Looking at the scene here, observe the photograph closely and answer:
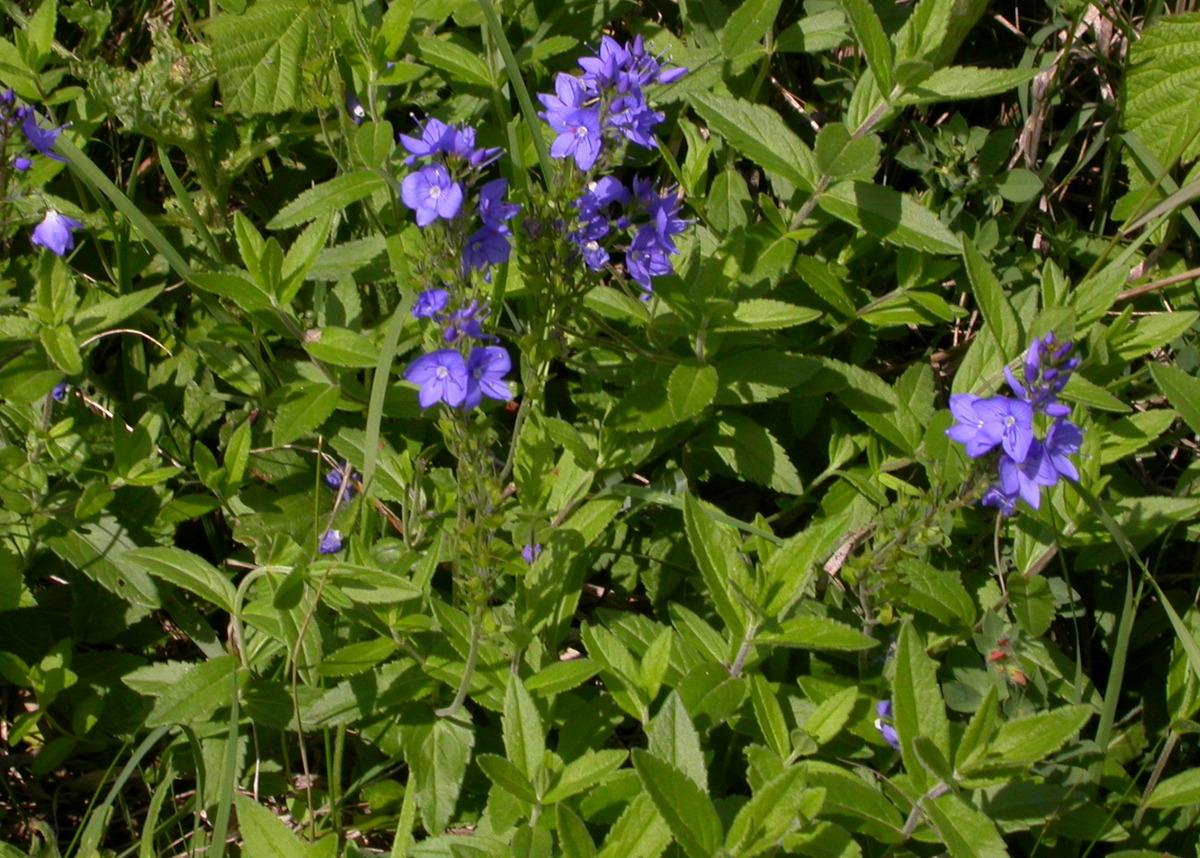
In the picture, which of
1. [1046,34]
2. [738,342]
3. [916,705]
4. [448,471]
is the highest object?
[1046,34]

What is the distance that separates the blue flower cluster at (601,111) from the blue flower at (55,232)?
1830 mm

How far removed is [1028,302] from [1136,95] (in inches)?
38.9

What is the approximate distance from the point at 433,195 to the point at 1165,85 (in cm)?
309

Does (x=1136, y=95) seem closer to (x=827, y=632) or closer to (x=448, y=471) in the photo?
(x=827, y=632)

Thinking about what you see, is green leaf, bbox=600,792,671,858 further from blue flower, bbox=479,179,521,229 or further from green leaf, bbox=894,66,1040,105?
green leaf, bbox=894,66,1040,105

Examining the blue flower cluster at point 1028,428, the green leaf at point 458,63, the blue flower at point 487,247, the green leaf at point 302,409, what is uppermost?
the green leaf at point 458,63

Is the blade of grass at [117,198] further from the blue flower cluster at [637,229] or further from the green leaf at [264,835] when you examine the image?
the green leaf at [264,835]

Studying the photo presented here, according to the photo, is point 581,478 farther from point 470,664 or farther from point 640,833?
point 640,833

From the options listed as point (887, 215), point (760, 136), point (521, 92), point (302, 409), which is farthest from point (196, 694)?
point (887, 215)

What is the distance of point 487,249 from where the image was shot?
114 inches

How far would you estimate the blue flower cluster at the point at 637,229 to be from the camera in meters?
3.02

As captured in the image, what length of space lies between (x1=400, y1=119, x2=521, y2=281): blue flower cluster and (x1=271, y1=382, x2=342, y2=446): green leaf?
3.01 feet

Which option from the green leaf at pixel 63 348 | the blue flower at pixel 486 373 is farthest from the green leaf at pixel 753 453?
the green leaf at pixel 63 348

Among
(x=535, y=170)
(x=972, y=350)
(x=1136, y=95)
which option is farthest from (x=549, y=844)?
(x=1136, y=95)
